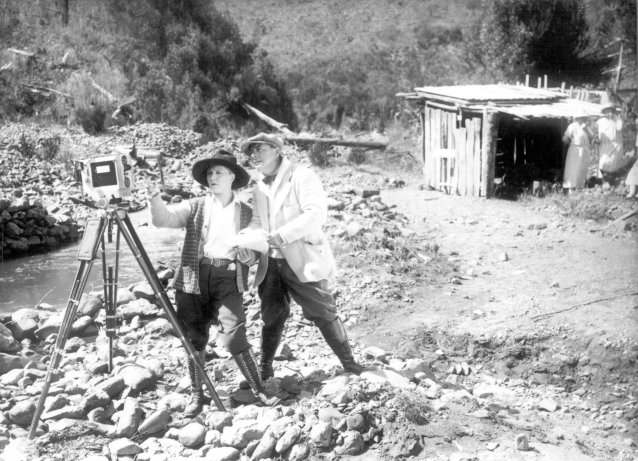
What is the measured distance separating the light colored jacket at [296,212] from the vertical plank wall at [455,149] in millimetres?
8169

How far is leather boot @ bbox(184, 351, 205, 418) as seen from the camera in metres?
3.87

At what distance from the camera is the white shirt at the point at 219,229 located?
3775 millimetres

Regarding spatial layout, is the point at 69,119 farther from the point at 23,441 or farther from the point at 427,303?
the point at 23,441

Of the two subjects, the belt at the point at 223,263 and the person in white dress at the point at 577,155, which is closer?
the belt at the point at 223,263

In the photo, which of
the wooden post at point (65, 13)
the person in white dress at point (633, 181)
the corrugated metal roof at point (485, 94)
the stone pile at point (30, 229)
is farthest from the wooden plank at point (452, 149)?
the wooden post at point (65, 13)

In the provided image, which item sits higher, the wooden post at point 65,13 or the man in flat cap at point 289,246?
the wooden post at point 65,13

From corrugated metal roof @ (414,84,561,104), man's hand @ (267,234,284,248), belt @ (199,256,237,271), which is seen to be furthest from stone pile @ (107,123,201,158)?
A: man's hand @ (267,234,284,248)

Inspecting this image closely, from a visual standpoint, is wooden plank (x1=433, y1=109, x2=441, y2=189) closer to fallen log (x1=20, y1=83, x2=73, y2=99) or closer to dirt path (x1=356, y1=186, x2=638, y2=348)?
dirt path (x1=356, y1=186, x2=638, y2=348)

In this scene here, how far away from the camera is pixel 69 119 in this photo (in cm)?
1955

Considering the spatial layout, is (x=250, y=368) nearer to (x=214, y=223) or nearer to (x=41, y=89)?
(x=214, y=223)

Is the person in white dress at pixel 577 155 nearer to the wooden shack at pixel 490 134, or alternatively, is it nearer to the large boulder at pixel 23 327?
the wooden shack at pixel 490 134

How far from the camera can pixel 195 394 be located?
13.0 ft

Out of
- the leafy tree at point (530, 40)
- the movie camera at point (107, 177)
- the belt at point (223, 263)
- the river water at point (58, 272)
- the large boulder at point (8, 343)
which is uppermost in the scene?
the leafy tree at point (530, 40)

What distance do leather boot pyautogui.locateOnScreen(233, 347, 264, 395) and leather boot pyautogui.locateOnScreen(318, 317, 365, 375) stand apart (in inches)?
18.4
